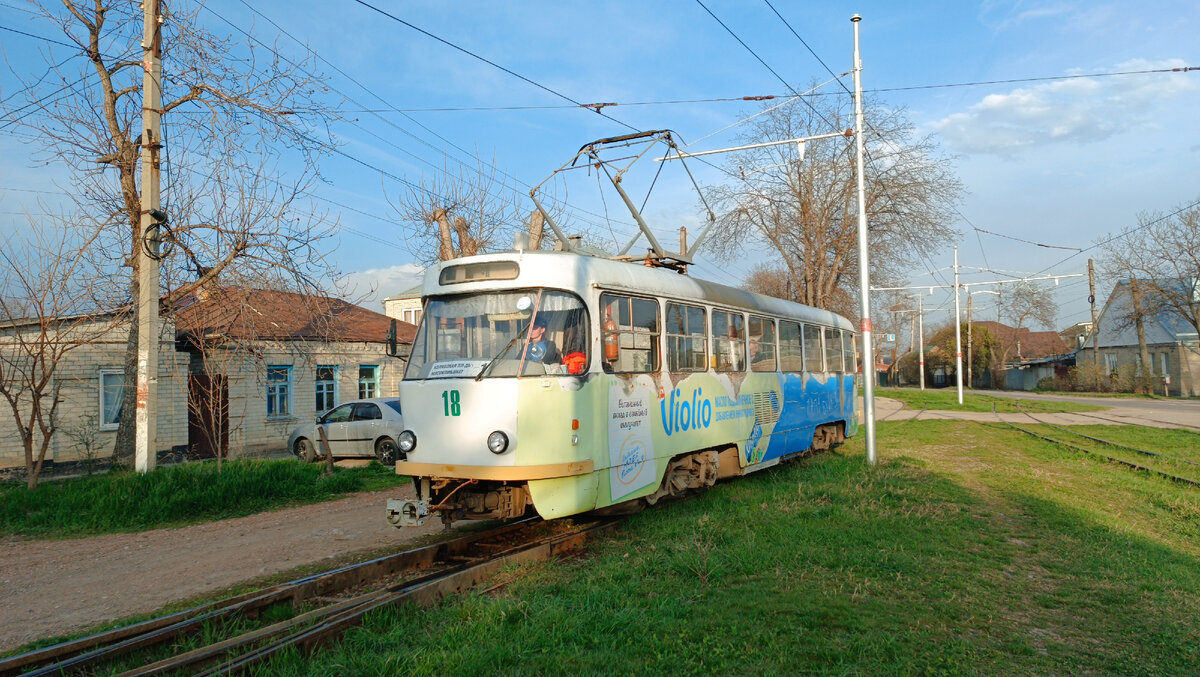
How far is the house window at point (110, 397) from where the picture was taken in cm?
1748

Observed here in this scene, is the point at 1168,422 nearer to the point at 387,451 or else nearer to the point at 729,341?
the point at 729,341

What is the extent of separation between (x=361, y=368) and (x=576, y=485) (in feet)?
60.5

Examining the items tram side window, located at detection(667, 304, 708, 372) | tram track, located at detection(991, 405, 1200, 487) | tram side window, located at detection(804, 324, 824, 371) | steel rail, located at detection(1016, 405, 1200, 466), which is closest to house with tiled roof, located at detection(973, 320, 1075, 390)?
steel rail, located at detection(1016, 405, 1200, 466)

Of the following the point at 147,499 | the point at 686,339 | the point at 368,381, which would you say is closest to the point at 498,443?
the point at 686,339

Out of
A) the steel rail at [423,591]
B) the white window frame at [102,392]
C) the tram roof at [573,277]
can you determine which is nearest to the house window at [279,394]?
the white window frame at [102,392]

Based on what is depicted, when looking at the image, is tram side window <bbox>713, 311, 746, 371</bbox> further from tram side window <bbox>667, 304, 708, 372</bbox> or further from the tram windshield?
the tram windshield

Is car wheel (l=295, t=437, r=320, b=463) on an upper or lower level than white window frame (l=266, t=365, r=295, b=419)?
lower

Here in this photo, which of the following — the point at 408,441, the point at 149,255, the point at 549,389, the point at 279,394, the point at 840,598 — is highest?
the point at 149,255

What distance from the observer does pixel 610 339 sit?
25.2ft

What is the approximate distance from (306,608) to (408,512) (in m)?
1.46

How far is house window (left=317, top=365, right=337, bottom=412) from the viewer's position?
2266cm

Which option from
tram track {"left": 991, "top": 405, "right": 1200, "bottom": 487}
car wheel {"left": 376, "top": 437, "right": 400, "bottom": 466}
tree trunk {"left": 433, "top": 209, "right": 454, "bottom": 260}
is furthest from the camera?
tree trunk {"left": 433, "top": 209, "right": 454, "bottom": 260}

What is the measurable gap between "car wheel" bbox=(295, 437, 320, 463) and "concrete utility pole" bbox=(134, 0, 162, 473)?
20.7 ft

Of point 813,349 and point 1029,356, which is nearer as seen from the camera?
point 813,349
